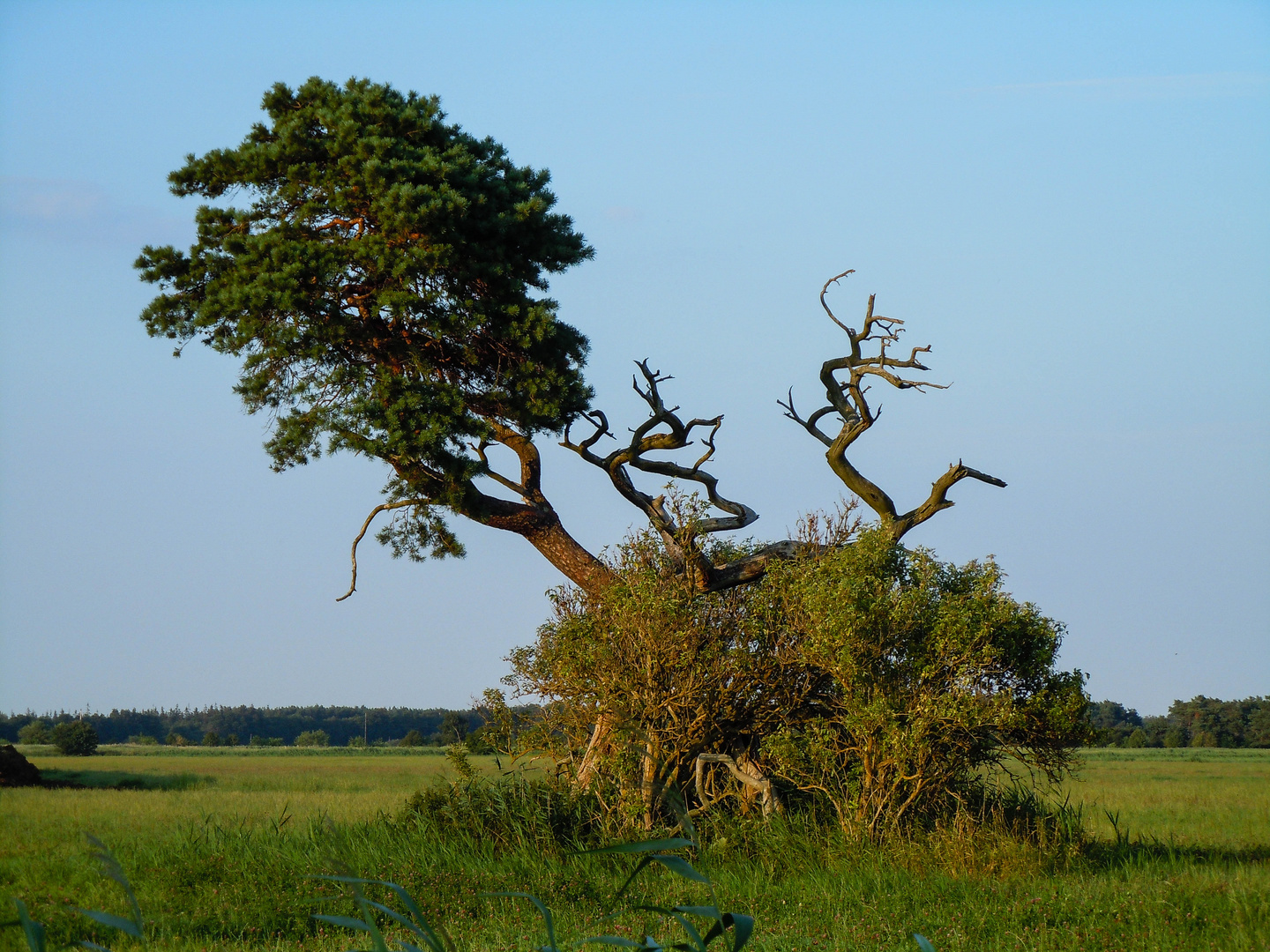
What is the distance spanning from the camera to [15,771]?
25.0m

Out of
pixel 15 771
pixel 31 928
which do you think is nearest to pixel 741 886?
pixel 31 928

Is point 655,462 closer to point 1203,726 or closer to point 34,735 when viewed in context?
point 34,735

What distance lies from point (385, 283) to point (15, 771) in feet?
59.1

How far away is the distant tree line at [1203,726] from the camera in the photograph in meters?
59.3

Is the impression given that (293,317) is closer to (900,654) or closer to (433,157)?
(433,157)

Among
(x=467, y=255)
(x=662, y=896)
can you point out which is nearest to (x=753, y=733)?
(x=662, y=896)

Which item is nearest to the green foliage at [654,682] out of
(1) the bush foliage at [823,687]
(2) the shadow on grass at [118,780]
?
(1) the bush foliage at [823,687]

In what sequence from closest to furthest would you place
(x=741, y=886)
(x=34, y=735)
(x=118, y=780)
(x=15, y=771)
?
(x=741, y=886) < (x=15, y=771) < (x=118, y=780) < (x=34, y=735)

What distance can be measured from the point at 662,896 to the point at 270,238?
965cm

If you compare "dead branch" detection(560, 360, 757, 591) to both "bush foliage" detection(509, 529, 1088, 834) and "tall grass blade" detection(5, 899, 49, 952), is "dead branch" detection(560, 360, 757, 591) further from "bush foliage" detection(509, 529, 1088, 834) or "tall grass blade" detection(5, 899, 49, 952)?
"tall grass blade" detection(5, 899, 49, 952)

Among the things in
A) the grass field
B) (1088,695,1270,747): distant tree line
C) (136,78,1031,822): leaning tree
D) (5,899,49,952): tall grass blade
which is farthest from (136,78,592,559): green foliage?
(1088,695,1270,747): distant tree line

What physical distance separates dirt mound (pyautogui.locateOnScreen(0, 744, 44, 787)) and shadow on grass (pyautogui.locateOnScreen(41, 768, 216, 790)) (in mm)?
386

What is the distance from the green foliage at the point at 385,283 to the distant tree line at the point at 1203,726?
5083 cm

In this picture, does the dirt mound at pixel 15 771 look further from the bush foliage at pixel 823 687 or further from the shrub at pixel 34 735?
the shrub at pixel 34 735
